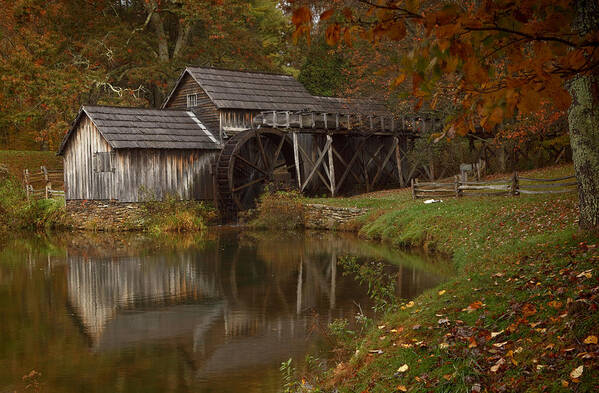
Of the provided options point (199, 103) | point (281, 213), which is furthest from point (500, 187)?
point (199, 103)

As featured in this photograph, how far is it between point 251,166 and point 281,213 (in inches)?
195

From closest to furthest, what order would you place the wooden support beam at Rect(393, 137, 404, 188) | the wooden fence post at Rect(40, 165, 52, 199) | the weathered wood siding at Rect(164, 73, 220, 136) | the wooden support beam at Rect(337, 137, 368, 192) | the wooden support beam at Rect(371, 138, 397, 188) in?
the weathered wood siding at Rect(164, 73, 220, 136) < the wooden fence post at Rect(40, 165, 52, 199) < the wooden support beam at Rect(337, 137, 368, 192) < the wooden support beam at Rect(393, 137, 404, 188) < the wooden support beam at Rect(371, 138, 397, 188)

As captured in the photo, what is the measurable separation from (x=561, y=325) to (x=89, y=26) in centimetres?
3880

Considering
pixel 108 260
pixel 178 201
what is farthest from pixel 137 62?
pixel 108 260

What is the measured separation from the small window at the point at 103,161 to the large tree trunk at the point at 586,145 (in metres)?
21.2

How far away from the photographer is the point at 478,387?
5.85 m

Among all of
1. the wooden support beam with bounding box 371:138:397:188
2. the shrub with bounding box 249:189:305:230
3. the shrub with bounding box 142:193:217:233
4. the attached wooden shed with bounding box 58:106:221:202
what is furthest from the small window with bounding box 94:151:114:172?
the wooden support beam with bounding box 371:138:397:188

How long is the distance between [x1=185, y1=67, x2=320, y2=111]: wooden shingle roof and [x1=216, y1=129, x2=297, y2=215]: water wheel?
165 centimetres

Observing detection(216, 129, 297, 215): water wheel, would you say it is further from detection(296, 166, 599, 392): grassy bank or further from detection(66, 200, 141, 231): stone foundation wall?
detection(296, 166, 599, 392): grassy bank

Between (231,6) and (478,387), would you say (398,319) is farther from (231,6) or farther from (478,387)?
(231,6)

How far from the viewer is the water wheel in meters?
29.6

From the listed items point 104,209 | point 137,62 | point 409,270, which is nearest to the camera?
point 409,270

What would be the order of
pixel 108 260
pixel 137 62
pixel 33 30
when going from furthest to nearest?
1. pixel 137 62
2. pixel 33 30
3. pixel 108 260

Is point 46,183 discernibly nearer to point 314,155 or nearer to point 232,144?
point 232,144
